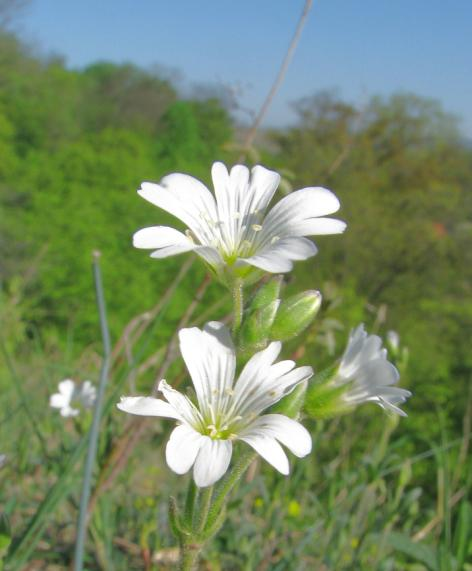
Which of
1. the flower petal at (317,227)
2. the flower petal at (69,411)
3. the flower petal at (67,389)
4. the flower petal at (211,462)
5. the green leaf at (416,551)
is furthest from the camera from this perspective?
the flower petal at (67,389)

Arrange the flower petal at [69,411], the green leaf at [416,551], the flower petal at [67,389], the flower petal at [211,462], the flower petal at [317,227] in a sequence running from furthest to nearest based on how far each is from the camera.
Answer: the flower petal at [67,389] → the flower petal at [69,411] → the green leaf at [416,551] → the flower petal at [317,227] → the flower petal at [211,462]

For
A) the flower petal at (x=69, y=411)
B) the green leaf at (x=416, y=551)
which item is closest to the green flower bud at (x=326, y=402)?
the green leaf at (x=416, y=551)

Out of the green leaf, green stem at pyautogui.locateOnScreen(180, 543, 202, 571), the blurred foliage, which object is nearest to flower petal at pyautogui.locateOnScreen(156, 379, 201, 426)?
green stem at pyautogui.locateOnScreen(180, 543, 202, 571)

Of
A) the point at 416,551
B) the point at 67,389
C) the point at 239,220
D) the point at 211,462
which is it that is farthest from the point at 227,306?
the point at 211,462

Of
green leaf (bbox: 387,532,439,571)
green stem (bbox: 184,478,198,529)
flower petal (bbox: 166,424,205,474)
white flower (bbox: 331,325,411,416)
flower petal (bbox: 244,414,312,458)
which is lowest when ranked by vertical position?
green leaf (bbox: 387,532,439,571)

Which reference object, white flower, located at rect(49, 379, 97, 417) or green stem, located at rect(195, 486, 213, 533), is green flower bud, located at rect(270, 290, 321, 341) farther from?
white flower, located at rect(49, 379, 97, 417)

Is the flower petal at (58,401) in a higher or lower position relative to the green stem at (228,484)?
lower

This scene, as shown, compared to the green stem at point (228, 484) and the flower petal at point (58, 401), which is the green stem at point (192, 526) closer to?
the green stem at point (228, 484)
